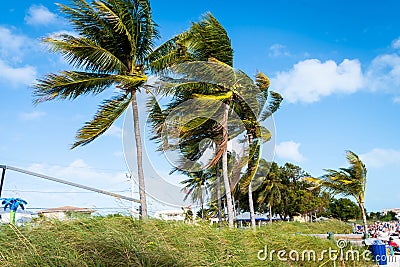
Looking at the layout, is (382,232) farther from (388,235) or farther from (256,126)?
(256,126)

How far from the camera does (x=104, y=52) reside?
1468cm

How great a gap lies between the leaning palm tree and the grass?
6670mm

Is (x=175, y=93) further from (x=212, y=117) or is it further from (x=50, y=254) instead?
(x=50, y=254)

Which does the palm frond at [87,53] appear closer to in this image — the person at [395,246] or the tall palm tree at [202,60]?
the tall palm tree at [202,60]

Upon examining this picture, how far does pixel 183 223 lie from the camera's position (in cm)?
773

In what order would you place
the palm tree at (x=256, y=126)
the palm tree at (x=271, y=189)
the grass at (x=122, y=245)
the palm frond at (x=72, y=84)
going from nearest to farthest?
the grass at (x=122, y=245) → the palm frond at (x=72, y=84) → the palm tree at (x=256, y=126) → the palm tree at (x=271, y=189)

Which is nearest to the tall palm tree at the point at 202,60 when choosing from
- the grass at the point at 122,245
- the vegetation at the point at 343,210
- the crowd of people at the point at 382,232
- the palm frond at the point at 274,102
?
the palm frond at the point at 274,102

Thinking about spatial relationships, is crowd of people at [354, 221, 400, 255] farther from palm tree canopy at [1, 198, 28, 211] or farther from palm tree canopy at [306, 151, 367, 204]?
palm tree canopy at [1, 198, 28, 211]

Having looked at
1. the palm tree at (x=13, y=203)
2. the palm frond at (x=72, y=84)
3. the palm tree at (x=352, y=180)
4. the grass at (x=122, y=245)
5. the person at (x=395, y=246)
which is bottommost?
the person at (x=395, y=246)

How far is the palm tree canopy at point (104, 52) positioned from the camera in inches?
551

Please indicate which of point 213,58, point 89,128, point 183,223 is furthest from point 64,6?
point 183,223

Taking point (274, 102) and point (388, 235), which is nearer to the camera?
point (274, 102)

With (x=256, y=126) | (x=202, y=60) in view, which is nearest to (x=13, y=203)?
(x=202, y=60)

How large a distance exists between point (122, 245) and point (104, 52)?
1043cm
